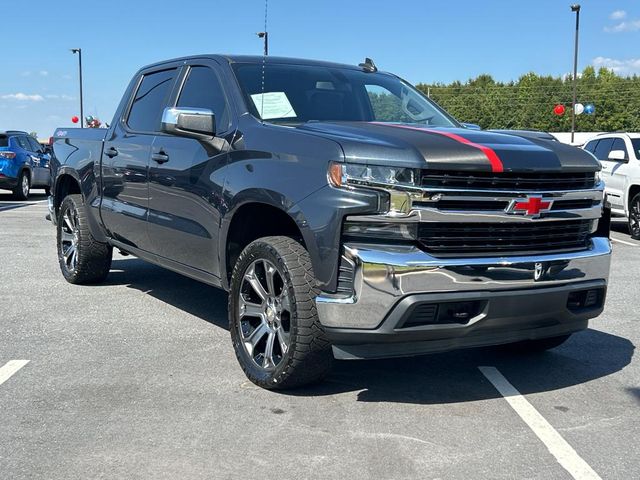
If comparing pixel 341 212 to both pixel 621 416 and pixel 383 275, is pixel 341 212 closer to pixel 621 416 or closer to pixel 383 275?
pixel 383 275

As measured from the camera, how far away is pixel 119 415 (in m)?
3.86

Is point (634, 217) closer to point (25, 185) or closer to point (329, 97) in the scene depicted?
point (329, 97)

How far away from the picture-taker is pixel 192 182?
488 cm


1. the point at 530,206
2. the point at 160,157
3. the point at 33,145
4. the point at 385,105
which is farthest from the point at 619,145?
the point at 33,145

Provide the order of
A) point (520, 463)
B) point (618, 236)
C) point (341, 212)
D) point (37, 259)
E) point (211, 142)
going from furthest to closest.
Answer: point (618, 236), point (37, 259), point (211, 142), point (341, 212), point (520, 463)

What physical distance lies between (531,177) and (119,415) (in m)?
2.46

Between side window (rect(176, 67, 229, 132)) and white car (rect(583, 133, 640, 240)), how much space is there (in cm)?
841

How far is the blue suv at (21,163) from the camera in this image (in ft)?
61.6

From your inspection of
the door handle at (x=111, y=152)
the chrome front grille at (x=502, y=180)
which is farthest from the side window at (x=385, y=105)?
the door handle at (x=111, y=152)

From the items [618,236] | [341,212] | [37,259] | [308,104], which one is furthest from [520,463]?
[618,236]

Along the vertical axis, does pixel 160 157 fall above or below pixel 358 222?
above

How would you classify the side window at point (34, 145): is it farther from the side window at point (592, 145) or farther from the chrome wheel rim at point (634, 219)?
the chrome wheel rim at point (634, 219)

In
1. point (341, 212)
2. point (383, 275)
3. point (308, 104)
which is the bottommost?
point (383, 275)

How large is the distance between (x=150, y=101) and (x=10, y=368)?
7.96 feet
